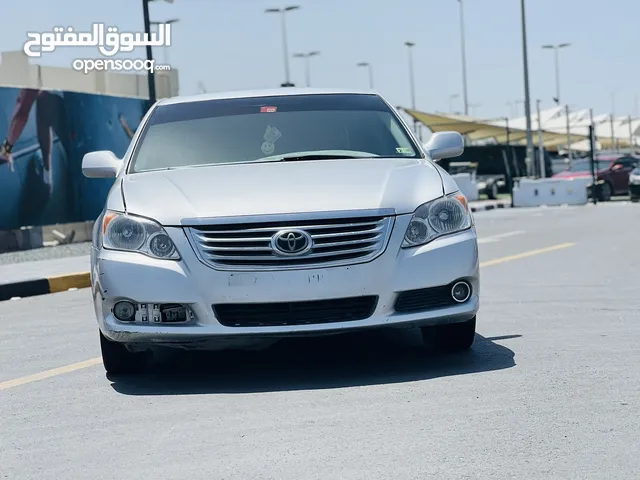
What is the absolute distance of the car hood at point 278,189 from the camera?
20.4ft

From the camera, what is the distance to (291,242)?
6129 millimetres

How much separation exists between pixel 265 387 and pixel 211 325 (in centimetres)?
40

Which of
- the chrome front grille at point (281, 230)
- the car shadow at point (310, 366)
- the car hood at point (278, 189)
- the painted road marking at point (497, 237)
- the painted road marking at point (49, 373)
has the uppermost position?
the car hood at point (278, 189)

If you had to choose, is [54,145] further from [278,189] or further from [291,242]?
[291,242]

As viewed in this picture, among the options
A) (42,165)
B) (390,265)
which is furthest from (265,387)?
(42,165)

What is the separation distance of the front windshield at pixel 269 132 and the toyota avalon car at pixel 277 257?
0.51m

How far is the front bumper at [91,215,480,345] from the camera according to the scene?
A: 613cm

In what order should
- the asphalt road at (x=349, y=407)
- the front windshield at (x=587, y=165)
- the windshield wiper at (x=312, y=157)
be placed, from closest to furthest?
the asphalt road at (x=349, y=407) < the windshield wiper at (x=312, y=157) < the front windshield at (x=587, y=165)

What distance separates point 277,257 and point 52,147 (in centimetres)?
1642

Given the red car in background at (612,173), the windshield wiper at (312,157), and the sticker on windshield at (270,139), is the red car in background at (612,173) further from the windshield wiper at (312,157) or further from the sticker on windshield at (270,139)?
the windshield wiper at (312,157)

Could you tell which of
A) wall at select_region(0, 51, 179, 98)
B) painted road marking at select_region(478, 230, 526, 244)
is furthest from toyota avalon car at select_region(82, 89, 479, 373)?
wall at select_region(0, 51, 179, 98)

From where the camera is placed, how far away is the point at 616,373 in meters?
6.27

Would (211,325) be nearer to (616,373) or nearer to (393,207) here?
(393,207)

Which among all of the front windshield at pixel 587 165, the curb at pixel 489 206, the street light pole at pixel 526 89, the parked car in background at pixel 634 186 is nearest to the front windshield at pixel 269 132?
the curb at pixel 489 206
